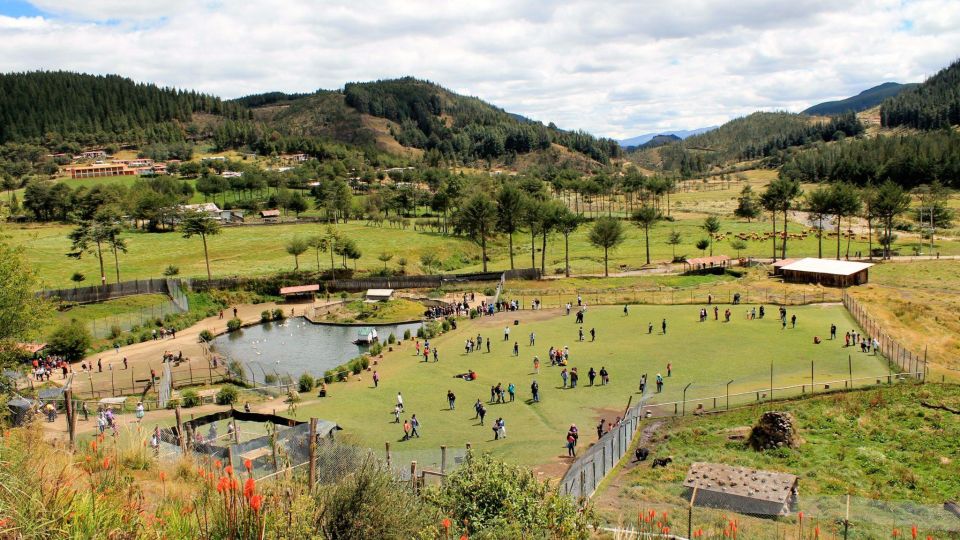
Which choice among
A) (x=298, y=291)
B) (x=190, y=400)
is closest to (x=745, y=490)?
(x=190, y=400)

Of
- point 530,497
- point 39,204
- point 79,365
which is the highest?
point 39,204

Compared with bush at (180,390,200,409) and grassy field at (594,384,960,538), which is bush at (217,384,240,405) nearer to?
bush at (180,390,200,409)

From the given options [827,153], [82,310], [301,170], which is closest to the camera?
[82,310]

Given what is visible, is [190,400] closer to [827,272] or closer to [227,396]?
[227,396]

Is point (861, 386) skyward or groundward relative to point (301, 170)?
groundward

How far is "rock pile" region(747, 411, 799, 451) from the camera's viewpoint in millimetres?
26312

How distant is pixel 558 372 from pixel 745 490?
1827 centimetres

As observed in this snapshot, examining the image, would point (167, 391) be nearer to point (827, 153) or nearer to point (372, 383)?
point (372, 383)

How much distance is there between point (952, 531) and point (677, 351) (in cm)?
2391

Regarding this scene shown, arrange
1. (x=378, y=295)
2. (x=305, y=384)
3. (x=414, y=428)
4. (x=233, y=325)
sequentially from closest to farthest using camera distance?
(x=414, y=428) → (x=305, y=384) → (x=233, y=325) → (x=378, y=295)

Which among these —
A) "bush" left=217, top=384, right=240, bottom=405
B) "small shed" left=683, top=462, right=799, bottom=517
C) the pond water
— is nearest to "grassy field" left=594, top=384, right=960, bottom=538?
"small shed" left=683, top=462, right=799, bottom=517

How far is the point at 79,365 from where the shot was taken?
4625cm

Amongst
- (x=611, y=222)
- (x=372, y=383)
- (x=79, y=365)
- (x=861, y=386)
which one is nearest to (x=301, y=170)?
(x=611, y=222)

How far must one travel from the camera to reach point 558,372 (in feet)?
127
